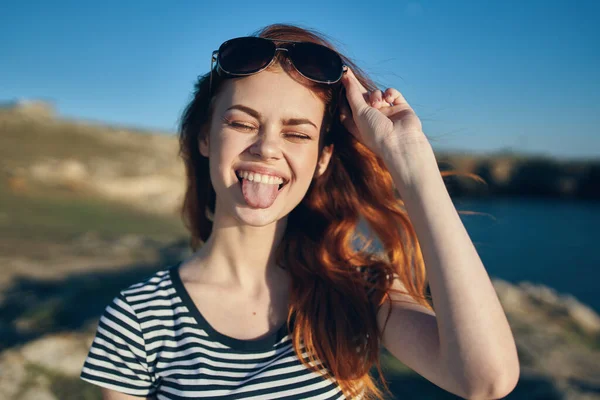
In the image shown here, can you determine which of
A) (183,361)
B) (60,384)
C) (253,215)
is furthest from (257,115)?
(60,384)

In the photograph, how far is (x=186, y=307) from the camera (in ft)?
6.22

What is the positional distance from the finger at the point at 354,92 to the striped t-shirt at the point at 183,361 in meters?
1.01

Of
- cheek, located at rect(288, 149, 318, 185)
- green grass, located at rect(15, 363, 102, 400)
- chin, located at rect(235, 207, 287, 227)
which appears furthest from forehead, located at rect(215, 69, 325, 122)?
green grass, located at rect(15, 363, 102, 400)

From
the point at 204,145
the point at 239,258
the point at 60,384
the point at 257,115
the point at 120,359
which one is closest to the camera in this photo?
the point at 120,359

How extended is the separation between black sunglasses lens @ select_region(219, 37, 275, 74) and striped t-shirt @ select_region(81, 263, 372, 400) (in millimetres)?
999

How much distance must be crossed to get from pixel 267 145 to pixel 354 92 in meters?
0.48

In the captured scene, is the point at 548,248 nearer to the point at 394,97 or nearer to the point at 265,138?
the point at 394,97

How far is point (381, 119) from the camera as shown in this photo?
187cm

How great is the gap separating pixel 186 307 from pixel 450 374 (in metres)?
1.03

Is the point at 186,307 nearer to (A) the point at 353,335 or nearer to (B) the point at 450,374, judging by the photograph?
(A) the point at 353,335

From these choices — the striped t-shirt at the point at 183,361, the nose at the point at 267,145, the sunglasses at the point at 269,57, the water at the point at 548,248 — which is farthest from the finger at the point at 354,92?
the water at the point at 548,248

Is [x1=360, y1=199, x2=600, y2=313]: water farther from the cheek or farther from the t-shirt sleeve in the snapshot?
the t-shirt sleeve

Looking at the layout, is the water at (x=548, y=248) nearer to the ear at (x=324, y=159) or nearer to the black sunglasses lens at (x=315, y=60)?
the ear at (x=324, y=159)

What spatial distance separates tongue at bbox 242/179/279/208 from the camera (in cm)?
189
